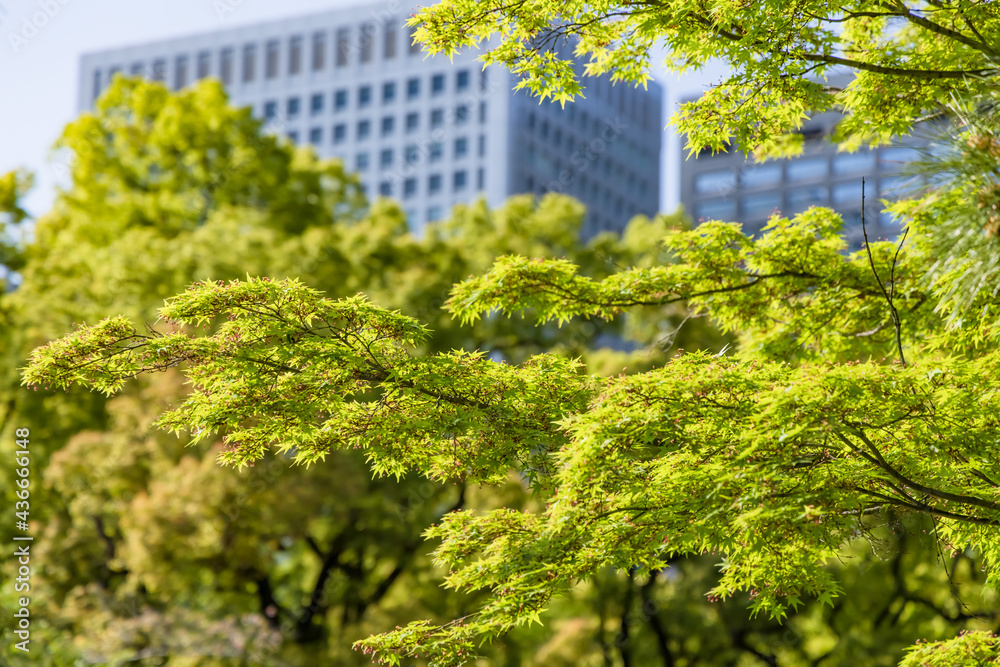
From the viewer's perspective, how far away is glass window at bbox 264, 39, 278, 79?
67562 millimetres

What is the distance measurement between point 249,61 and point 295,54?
3659mm

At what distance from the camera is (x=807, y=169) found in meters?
65.2

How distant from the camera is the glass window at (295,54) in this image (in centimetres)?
6706

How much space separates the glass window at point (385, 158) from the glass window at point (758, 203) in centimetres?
2437

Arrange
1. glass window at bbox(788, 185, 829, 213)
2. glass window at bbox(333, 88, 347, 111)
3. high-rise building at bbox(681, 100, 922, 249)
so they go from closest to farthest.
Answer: high-rise building at bbox(681, 100, 922, 249) < glass window at bbox(788, 185, 829, 213) < glass window at bbox(333, 88, 347, 111)

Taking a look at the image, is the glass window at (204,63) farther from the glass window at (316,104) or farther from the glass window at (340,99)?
the glass window at (340,99)

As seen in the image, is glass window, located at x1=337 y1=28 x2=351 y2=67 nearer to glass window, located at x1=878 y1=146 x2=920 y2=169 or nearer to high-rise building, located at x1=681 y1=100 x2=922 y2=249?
high-rise building, located at x1=681 y1=100 x2=922 y2=249

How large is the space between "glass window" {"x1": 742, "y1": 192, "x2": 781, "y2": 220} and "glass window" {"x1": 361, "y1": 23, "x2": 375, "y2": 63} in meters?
27.4

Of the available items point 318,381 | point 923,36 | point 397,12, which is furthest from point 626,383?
point 397,12

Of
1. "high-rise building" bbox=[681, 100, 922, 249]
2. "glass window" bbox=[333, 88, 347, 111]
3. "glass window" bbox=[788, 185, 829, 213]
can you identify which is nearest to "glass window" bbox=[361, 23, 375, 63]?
Result: "glass window" bbox=[333, 88, 347, 111]

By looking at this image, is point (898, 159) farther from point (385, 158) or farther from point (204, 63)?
point (204, 63)

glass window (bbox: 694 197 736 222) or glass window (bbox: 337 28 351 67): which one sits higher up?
glass window (bbox: 337 28 351 67)

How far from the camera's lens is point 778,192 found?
6619cm

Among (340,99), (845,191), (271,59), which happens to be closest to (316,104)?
(340,99)
